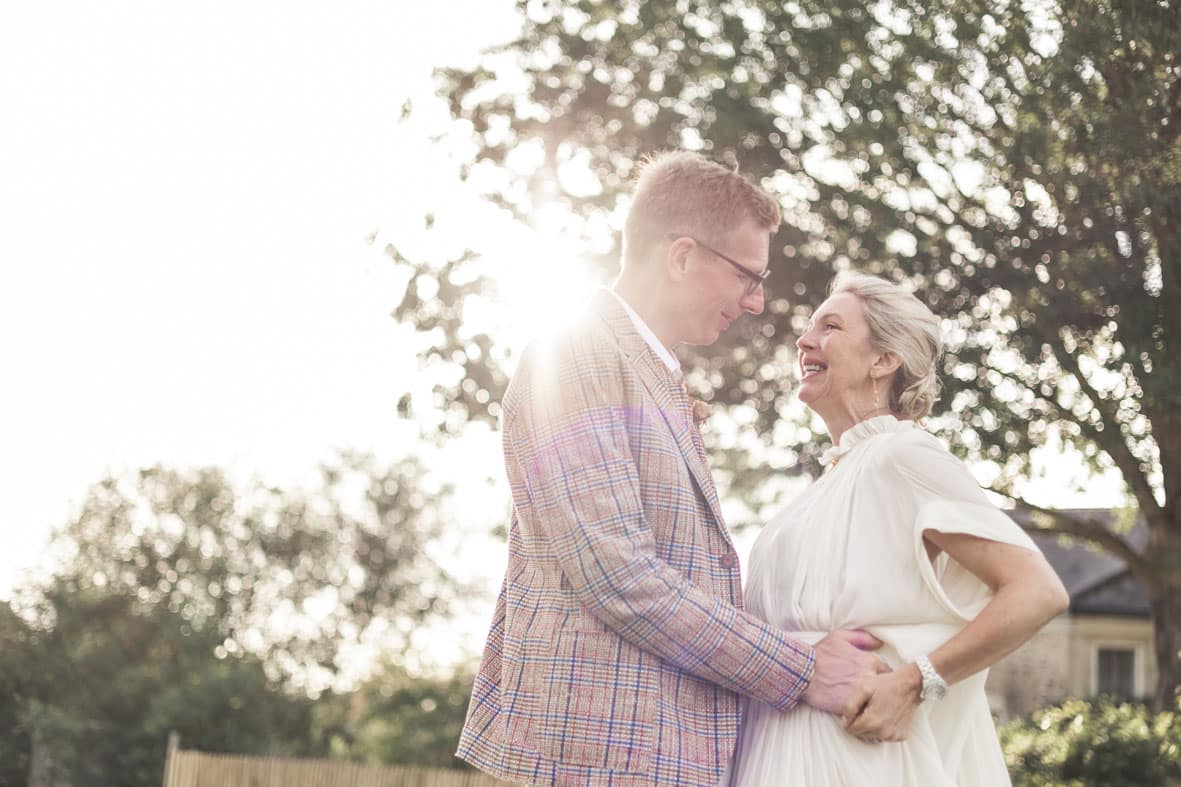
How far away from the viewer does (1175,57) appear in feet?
26.6

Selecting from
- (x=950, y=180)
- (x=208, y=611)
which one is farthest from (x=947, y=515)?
(x=208, y=611)

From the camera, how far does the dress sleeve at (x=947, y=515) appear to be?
3.34m

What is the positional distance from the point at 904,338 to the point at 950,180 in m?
9.80

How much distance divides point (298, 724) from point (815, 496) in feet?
57.1

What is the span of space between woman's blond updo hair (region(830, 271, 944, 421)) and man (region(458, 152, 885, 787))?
0.46 m

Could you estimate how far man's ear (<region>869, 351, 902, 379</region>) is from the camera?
3762mm

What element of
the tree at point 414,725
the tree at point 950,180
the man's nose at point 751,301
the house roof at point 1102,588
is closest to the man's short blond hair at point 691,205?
the man's nose at point 751,301

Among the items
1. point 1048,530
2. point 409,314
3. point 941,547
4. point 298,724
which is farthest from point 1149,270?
point 298,724

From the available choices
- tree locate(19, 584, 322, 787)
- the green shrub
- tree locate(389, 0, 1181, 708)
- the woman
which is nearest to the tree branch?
tree locate(389, 0, 1181, 708)

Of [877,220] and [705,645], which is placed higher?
[877,220]

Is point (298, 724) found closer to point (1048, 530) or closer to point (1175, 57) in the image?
point (1048, 530)

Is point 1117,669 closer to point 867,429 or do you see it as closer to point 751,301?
point 867,429

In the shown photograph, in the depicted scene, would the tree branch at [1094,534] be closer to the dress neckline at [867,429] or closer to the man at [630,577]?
the dress neckline at [867,429]

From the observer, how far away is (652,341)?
3.54 meters
